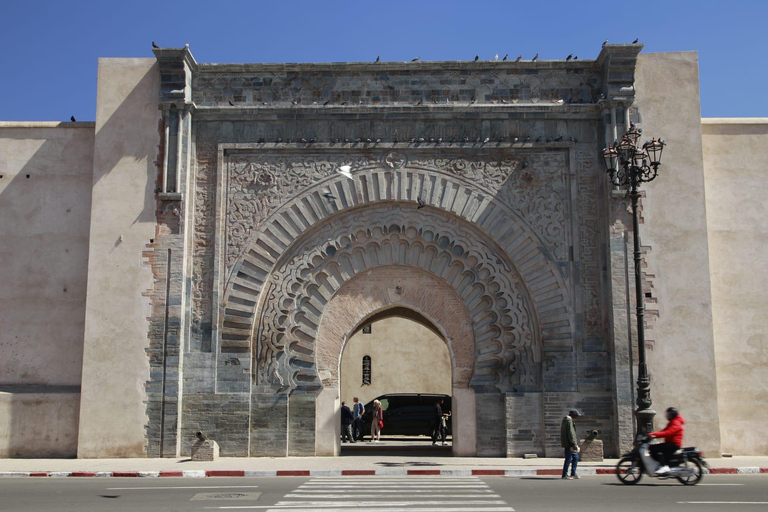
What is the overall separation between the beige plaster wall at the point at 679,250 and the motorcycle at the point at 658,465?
12.0 ft

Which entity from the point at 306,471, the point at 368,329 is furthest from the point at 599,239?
the point at 368,329

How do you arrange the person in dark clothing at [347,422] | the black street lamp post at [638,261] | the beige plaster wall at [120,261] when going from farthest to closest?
1. the person in dark clothing at [347,422]
2. the beige plaster wall at [120,261]
3. the black street lamp post at [638,261]

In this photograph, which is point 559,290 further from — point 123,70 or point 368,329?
point 368,329

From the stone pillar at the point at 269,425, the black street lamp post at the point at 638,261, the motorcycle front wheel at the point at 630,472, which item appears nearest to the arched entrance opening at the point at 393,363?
the stone pillar at the point at 269,425

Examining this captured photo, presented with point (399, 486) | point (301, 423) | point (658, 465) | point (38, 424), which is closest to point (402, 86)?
point (301, 423)

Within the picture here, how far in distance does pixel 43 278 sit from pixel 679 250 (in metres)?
11.2

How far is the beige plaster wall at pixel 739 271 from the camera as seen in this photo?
1482 centimetres

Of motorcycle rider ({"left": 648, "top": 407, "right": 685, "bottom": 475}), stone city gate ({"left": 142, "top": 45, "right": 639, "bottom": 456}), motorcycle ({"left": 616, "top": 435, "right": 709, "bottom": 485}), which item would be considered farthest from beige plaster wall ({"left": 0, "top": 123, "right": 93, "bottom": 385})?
motorcycle rider ({"left": 648, "top": 407, "right": 685, "bottom": 475})

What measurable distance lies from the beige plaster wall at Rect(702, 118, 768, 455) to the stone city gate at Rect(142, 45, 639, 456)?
211cm

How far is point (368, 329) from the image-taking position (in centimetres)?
2852

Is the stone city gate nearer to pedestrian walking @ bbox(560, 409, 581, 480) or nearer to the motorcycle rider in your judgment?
pedestrian walking @ bbox(560, 409, 581, 480)

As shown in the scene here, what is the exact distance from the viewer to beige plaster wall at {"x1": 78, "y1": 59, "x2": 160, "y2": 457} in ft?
47.5

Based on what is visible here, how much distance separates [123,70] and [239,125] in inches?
89.4

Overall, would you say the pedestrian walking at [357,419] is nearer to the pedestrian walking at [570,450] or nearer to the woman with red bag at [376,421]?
the woman with red bag at [376,421]
